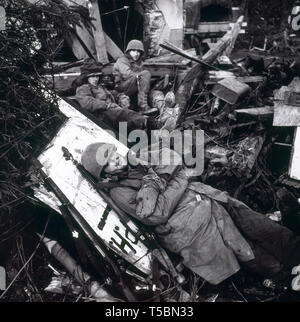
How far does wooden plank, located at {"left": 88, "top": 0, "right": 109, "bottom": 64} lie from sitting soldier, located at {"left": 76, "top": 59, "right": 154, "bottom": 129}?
72.0 inches

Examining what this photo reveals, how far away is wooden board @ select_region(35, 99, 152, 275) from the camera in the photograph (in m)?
3.93

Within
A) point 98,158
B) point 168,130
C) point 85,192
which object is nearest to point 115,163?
point 98,158

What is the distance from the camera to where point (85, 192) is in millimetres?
4156

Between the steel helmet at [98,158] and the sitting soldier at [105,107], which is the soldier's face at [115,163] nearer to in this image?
the steel helmet at [98,158]

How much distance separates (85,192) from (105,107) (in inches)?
79.3

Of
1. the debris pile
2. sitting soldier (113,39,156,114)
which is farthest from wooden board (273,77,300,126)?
sitting soldier (113,39,156,114)

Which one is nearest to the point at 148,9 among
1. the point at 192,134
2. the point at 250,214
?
the point at 192,134

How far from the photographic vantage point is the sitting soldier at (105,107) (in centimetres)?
538

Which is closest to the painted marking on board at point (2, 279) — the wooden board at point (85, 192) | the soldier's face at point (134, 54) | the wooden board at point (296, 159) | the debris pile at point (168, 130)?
the debris pile at point (168, 130)

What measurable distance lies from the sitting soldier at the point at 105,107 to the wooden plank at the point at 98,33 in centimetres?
183

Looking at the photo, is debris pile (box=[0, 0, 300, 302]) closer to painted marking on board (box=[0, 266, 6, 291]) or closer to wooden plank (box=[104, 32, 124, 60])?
painted marking on board (box=[0, 266, 6, 291])
